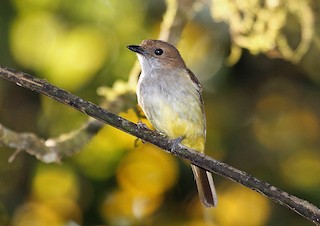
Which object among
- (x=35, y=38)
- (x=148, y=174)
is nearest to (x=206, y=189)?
(x=148, y=174)

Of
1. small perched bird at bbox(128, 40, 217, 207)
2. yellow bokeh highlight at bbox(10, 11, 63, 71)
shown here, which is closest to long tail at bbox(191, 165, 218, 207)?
small perched bird at bbox(128, 40, 217, 207)

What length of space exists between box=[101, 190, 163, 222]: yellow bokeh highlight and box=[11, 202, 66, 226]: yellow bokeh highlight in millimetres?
314

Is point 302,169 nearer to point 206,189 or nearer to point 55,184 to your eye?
point 206,189

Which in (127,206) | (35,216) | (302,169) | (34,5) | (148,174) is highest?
(34,5)

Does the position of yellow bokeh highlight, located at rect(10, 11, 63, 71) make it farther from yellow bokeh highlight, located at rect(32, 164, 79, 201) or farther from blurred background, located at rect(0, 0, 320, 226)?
yellow bokeh highlight, located at rect(32, 164, 79, 201)

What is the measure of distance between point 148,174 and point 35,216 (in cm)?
83

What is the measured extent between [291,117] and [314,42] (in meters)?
0.59

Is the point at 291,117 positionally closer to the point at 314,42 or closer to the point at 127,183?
the point at 314,42

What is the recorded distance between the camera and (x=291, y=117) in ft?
19.7

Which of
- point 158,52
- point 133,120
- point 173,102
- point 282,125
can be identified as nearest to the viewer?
point 173,102

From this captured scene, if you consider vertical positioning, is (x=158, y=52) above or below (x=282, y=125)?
above

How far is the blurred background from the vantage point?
17.3 ft

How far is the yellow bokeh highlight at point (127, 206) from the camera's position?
5.27 meters

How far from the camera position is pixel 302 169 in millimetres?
5469
